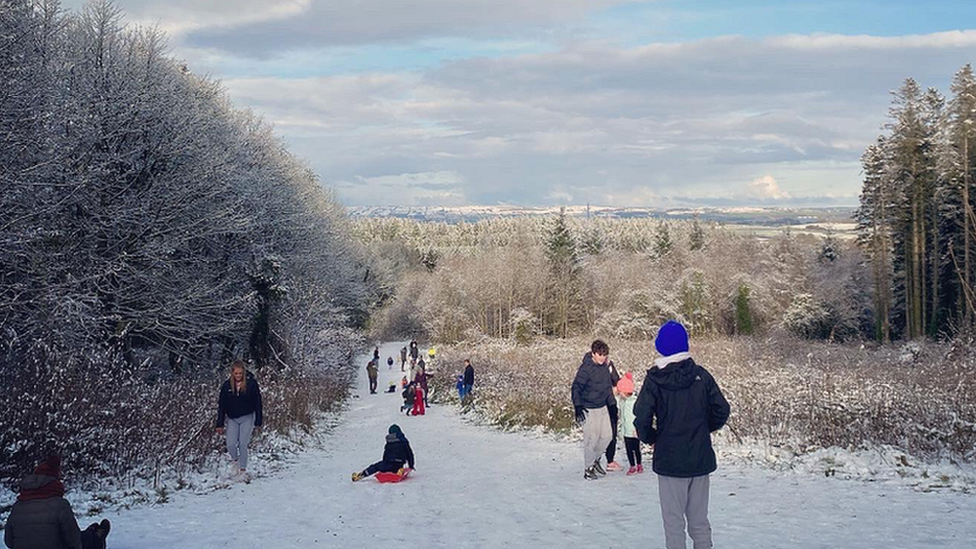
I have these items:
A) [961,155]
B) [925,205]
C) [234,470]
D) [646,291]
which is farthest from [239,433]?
[646,291]

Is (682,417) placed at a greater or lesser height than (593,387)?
greater

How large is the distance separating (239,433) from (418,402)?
13.9 metres

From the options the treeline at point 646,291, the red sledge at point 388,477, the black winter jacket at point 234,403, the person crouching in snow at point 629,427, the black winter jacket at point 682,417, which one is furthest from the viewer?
the treeline at point 646,291

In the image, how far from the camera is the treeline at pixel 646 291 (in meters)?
57.0

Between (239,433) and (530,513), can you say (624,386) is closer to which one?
(530,513)

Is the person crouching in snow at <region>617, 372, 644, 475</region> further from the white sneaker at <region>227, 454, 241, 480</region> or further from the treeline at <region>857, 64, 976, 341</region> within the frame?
the treeline at <region>857, 64, 976, 341</region>

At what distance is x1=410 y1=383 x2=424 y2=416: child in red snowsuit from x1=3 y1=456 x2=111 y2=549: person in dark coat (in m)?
19.6

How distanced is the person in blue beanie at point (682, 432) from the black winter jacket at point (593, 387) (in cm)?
456

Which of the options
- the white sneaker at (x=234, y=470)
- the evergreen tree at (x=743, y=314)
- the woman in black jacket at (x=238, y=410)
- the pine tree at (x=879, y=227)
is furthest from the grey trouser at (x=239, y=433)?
the evergreen tree at (x=743, y=314)

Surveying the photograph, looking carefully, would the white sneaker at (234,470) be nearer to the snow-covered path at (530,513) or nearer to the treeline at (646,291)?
the snow-covered path at (530,513)

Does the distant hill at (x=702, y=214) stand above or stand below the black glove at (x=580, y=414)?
above

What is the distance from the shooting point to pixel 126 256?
745 inches

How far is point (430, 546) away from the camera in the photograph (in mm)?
7793

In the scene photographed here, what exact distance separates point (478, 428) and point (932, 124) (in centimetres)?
3577
